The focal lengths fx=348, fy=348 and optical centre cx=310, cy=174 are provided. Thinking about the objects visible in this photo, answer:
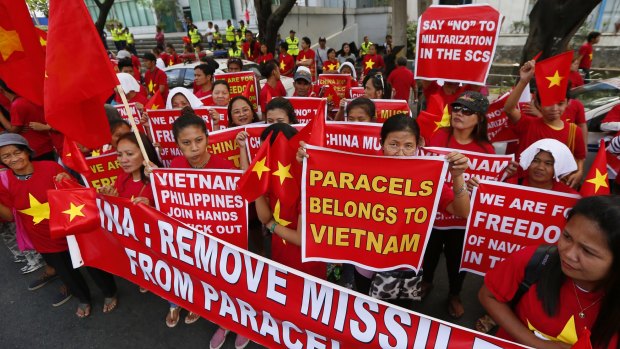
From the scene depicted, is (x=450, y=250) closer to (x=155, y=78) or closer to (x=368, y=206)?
(x=368, y=206)

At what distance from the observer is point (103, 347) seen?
10.6 feet

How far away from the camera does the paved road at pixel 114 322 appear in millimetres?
3275

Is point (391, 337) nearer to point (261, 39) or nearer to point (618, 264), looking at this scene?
point (618, 264)

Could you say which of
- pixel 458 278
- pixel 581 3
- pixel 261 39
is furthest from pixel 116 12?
pixel 458 278

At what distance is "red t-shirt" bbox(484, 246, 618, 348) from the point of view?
1.54m

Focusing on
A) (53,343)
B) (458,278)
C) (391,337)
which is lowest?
(53,343)

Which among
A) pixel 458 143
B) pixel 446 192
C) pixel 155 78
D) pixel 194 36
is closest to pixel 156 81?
pixel 155 78

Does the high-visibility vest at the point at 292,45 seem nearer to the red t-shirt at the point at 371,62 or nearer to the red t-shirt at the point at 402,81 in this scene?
the red t-shirt at the point at 371,62

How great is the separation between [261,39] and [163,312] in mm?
13933

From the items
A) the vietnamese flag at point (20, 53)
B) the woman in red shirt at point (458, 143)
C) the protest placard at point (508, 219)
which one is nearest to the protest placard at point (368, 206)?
the protest placard at point (508, 219)

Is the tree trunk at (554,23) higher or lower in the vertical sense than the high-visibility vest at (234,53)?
higher

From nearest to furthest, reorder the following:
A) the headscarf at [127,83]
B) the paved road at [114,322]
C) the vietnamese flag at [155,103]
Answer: the paved road at [114,322] < the vietnamese flag at [155,103] < the headscarf at [127,83]

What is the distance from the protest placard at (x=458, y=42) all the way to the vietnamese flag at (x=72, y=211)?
4.04 m

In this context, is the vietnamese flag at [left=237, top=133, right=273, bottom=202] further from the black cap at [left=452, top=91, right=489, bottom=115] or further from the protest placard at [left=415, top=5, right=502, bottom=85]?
the protest placard at [left=415, top=5, right=502, bottom=85]
